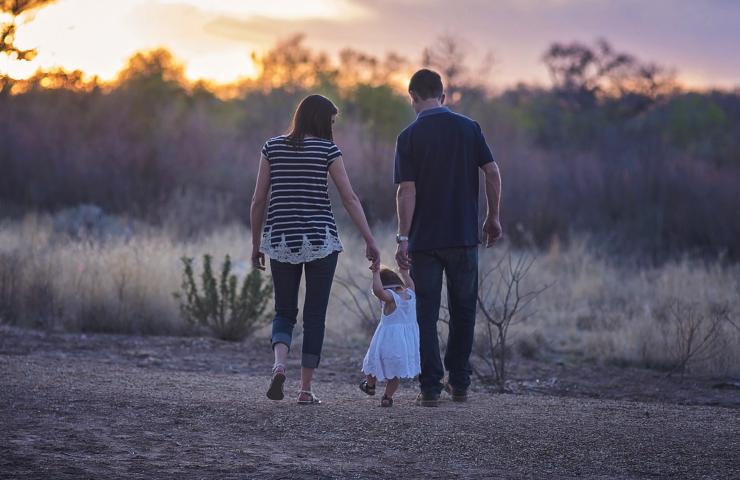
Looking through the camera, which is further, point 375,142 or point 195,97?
point 195,97

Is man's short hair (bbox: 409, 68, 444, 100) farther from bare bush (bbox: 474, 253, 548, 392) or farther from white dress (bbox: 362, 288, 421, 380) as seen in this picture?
bare bush (bbox: 474, 253, 548, 392)

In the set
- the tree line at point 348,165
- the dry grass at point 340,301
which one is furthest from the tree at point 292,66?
the dry grass at point 340,301

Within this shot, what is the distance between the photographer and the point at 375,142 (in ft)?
76.6

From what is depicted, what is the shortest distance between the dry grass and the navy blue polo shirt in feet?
15.9

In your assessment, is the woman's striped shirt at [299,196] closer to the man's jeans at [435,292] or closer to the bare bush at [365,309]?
the man's jeans at [435,292]

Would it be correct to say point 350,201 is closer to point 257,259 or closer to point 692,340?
point 257,259

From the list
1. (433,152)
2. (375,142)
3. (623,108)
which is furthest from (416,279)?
(623,108)

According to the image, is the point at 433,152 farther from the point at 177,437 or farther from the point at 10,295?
the point at 10,295

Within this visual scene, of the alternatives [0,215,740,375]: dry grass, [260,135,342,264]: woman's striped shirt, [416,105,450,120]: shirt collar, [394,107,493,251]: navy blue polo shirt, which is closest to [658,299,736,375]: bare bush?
[0,215,740,375]: dry grass

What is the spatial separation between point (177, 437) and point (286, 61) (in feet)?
124

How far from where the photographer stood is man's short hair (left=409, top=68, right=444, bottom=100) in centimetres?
722

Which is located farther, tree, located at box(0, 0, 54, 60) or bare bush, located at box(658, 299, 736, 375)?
bare bush, located at box(658, 299, 736, 375)

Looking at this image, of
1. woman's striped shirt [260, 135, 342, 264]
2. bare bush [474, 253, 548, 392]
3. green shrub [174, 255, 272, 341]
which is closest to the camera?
woman's striped shirt [260, 135, 342, 264]

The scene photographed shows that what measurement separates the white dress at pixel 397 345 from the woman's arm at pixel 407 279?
0.06 meters
